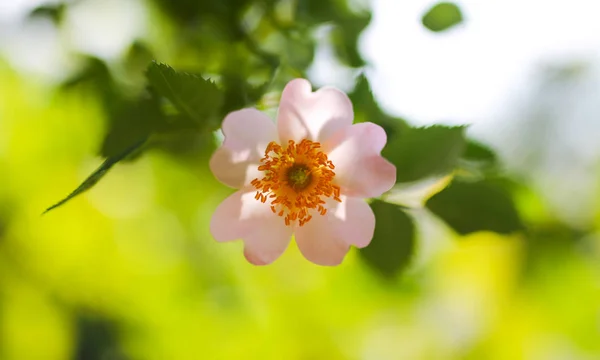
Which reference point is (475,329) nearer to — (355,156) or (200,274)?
(200,274)

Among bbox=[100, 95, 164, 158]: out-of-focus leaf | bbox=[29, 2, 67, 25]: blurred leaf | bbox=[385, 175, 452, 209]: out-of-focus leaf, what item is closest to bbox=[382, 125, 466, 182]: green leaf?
bbox=[385, 175, 452, 209]: out-of-focus leaf

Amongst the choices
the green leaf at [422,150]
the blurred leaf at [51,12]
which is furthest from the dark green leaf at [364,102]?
the blurred leaf at [51,12]

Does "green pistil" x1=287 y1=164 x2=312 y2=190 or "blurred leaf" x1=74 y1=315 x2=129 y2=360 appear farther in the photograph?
"blurred leaf" x1=74 y1=315 x2=129 y2=360

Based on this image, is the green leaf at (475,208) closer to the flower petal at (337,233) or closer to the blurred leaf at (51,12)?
the flower petal at (337,233)

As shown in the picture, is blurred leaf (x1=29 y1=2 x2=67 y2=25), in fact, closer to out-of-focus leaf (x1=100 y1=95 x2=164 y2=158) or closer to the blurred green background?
the blurred green background

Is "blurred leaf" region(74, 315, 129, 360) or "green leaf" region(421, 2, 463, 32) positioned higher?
"green leaf" region(421, 2, 463, 32)

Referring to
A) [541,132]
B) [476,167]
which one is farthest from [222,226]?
[541,132]
